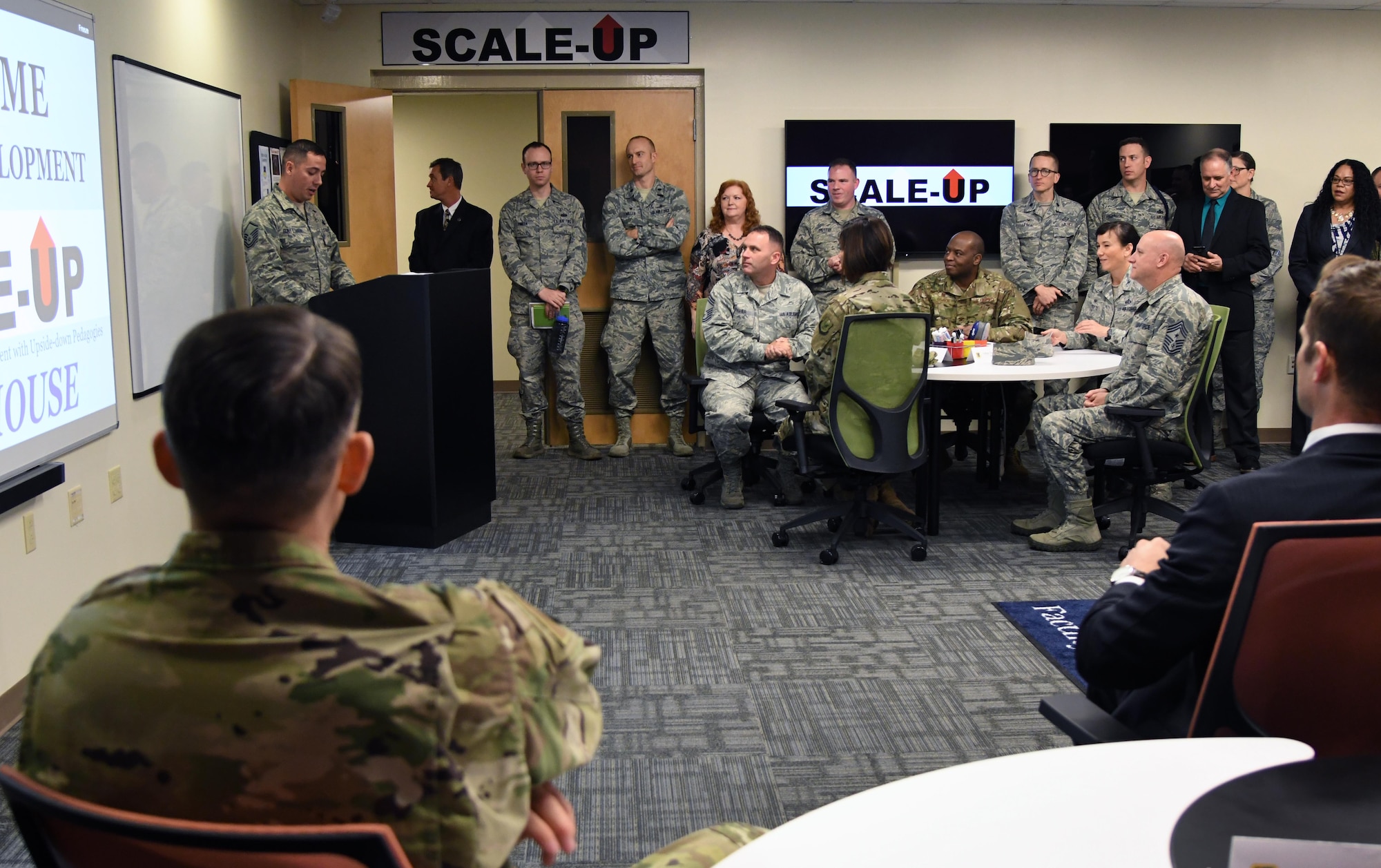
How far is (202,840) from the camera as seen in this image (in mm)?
796

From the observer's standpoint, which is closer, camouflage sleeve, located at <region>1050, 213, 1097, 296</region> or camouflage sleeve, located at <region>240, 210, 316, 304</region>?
camouflage sleeve, located at <region>240, 210, 316, 304</region>

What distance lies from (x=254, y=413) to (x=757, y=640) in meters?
2.70

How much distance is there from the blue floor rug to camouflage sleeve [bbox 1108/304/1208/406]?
88cm

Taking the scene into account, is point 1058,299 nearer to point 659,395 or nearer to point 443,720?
point 659,395

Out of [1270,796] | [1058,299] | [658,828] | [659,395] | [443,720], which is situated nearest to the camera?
[443,720]

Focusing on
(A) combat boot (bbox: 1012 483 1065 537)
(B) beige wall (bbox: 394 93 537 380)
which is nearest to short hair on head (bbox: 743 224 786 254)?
(A) combat boot (bbox: 1012 483 1065 537)

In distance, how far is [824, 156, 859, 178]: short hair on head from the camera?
612 cm

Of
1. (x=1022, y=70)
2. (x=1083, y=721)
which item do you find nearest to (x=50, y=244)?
(x=1083, y=721)

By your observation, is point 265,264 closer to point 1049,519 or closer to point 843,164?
point 843,164

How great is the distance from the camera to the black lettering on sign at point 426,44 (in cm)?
635

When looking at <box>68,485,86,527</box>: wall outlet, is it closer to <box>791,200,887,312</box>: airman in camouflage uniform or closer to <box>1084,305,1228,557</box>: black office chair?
<box>1084,305,1228,557</box>: black office chair

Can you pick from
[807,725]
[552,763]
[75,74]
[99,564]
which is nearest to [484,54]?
[75,74]

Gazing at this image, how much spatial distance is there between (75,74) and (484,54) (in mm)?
3333

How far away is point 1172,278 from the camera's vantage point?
417 cm
